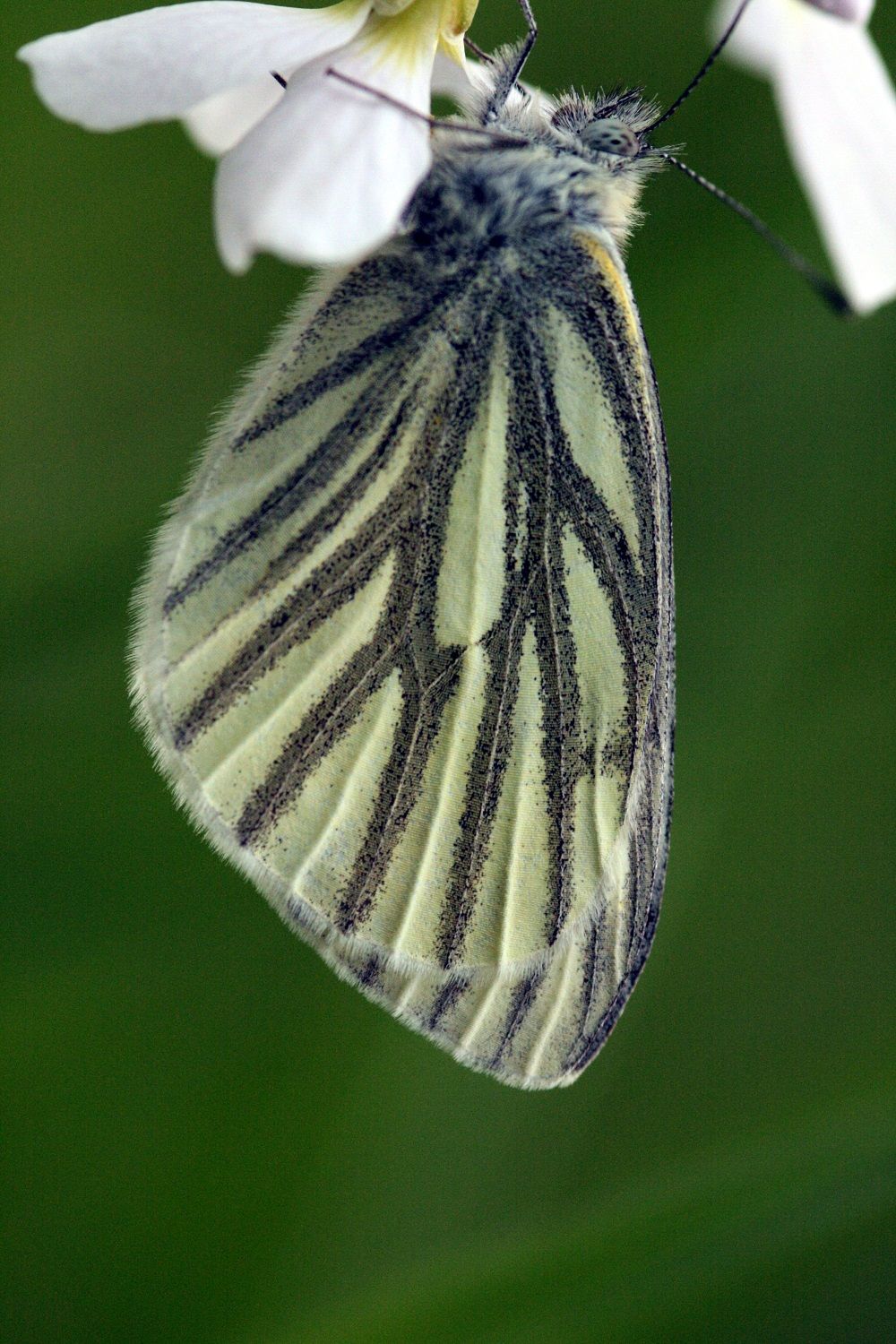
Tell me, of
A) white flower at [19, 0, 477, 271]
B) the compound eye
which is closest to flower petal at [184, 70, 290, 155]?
white flower at [19, 0, 477, 271]

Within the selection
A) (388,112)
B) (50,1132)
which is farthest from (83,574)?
(388,112)

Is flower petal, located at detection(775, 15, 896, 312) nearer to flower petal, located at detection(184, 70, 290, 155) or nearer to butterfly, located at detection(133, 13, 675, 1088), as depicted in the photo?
butterfly, located at detection(133, 13, 675, 1088)

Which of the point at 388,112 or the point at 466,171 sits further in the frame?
the point at 466,171

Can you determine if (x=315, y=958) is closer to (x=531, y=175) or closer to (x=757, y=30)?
(x=531, y=175)

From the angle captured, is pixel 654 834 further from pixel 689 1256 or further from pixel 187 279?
pixel 187 279

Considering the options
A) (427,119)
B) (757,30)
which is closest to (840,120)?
(757,30)

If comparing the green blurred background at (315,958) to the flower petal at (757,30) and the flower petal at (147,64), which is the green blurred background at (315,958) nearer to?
the flower petal at (757,30)
